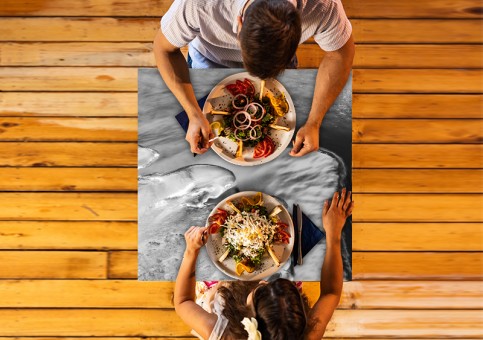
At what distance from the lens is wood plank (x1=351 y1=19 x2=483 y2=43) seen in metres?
2.81

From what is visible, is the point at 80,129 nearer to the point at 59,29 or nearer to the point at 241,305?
the point at 59,29

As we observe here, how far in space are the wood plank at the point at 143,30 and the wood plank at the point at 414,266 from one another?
4.29 feet

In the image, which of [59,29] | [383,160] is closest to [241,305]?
[383,160]

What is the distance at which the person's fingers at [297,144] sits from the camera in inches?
76.5

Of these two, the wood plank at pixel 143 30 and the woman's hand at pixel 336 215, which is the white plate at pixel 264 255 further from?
the wood plank at pixel 143 30

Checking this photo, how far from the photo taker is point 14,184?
2746 mm

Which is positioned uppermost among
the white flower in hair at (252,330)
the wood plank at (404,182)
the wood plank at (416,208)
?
the wood plank at (404,182)

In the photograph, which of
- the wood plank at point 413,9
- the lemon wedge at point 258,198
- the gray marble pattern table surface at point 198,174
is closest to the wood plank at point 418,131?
the wood plank at point 413,9

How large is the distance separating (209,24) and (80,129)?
1.26 meters

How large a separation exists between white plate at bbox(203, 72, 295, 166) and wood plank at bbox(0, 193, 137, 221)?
105 cm

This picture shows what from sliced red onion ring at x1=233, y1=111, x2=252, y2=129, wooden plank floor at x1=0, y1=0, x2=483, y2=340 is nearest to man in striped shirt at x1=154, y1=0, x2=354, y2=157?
Answer: sliced red onion ring at x1=233, y1=111, x2=252, y2=129

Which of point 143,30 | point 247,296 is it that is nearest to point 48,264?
point 247,296

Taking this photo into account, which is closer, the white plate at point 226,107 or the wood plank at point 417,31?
the white plate at point 226,107

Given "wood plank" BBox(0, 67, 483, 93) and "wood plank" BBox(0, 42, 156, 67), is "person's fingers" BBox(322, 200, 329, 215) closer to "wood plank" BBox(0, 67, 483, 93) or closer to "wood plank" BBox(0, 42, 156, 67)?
"wood plank" BBox(0, 67, 483, 93)
